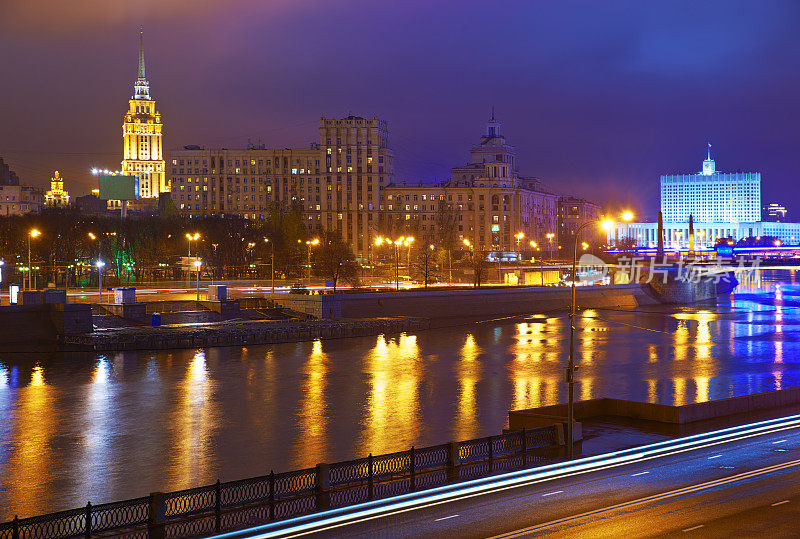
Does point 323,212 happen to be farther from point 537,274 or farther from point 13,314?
point 13,314

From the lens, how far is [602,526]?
18.5m

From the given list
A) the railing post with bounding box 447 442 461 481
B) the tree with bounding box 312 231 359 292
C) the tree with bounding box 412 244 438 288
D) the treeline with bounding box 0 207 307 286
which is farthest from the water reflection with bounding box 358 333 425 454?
the tree with bounding box 412 244 438 288

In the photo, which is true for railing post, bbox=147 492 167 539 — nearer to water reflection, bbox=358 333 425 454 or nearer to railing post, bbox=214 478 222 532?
railing post, bbox=214 478 222 532

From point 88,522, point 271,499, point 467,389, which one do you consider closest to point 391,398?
point 467,389

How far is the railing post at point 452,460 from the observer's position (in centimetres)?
2367

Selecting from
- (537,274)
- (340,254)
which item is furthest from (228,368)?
(537,274)

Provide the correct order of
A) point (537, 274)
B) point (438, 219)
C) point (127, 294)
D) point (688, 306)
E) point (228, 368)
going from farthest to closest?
1. point (438, 219)
2. point (537, 274)
3. point (688, 306)
4. point (127, 294)
5. point (228, 368)

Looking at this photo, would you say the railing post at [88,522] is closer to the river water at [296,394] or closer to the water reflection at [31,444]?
the river water at [296,394]

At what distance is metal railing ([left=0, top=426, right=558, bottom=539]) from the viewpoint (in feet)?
60.8

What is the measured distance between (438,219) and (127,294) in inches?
4767

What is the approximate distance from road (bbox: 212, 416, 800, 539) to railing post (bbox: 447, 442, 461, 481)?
914 millimetres

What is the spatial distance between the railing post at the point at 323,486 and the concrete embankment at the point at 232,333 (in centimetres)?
4018

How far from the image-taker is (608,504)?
2033 centimetres

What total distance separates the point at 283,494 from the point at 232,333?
43457mm
